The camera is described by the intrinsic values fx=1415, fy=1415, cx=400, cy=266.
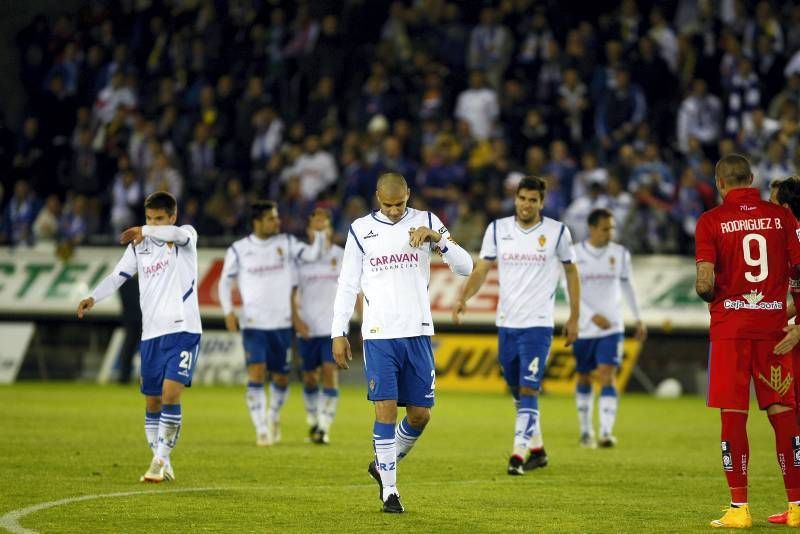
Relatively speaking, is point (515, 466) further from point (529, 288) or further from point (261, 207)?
point (261, 207)

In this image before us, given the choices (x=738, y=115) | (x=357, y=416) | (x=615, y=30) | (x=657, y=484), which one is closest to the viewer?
(x=657, y=484)

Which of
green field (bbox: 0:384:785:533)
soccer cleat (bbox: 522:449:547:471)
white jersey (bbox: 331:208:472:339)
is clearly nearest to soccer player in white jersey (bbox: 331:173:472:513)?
white jersey (bbox: 331:208:472:339)

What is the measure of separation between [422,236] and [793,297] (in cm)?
266

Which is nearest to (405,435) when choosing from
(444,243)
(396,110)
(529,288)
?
(444,243)

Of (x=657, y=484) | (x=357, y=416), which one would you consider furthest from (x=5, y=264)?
(x=657, y=484)

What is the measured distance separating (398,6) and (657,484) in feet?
65.0

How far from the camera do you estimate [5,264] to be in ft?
98.7

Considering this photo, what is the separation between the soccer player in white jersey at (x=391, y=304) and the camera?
1041 cm

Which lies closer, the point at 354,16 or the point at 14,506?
the point at 14,506

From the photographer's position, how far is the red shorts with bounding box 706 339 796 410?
9633 mm

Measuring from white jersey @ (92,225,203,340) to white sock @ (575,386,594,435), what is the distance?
232 inches

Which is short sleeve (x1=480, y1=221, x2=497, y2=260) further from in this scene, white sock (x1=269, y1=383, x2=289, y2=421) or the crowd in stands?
the crowd in stands

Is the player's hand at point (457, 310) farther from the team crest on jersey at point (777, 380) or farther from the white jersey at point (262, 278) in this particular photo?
the white jersey at point (262, 278)

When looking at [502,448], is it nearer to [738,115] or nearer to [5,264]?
[738,115]
